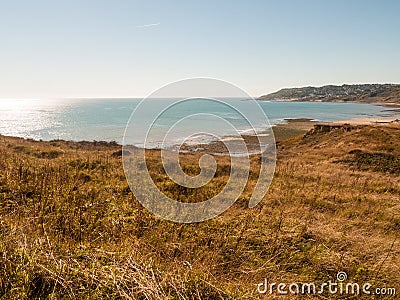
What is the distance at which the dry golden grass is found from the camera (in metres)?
2.69

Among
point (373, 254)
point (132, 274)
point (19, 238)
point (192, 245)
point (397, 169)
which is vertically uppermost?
point (19, 238)

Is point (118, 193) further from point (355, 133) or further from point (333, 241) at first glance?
point (355, 133)

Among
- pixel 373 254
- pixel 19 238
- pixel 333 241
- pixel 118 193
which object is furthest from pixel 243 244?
pixel 118 193

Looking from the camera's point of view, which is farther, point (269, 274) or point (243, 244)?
point (243, 244)

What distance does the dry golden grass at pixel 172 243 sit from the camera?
2689 millimetres

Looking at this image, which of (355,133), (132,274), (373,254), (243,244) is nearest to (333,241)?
(373,254)

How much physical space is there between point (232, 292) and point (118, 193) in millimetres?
4680

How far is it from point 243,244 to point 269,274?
32.7 inches

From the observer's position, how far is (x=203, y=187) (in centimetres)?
833

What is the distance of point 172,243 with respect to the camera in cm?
404

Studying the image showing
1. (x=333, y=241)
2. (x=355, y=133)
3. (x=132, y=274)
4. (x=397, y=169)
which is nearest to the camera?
(x=132, y=274)

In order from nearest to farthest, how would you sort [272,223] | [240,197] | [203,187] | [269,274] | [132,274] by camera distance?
1. [132,274]
2. [269,274]
3. [272,223]
4. [240,197]
5. [203,187]

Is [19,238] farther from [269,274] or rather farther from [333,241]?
[333,241]

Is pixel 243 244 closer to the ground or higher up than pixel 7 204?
closer to the ground
